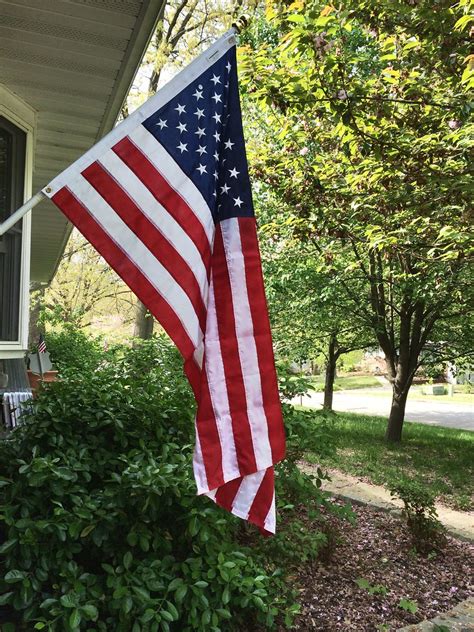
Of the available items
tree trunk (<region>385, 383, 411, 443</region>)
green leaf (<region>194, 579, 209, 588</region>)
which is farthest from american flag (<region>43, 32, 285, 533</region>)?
tree trunk (<region>385, 383, 411, 443</region>)

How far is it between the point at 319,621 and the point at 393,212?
4037 millimetres

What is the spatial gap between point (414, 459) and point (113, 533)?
22.6 ft

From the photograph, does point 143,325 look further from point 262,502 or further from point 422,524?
point 262,502

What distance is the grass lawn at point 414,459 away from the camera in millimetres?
6746

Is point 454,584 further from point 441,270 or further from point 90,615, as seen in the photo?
point 441,270

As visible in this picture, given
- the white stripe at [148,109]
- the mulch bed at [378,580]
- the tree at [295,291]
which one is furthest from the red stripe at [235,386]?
the tree at [295,291]

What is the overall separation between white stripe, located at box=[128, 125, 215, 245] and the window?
197 centimetres

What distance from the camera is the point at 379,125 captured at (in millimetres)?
4758

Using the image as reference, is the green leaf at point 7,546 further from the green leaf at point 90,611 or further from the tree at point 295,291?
the tree at point 295,291

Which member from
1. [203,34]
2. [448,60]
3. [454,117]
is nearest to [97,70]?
[448,60]

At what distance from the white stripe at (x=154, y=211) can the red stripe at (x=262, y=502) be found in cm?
86

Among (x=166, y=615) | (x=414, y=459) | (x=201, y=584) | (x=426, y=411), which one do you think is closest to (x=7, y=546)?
(x=166, y=615)

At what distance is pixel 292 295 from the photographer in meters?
9.77

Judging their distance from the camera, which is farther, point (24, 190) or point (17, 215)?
point (24, 190)
